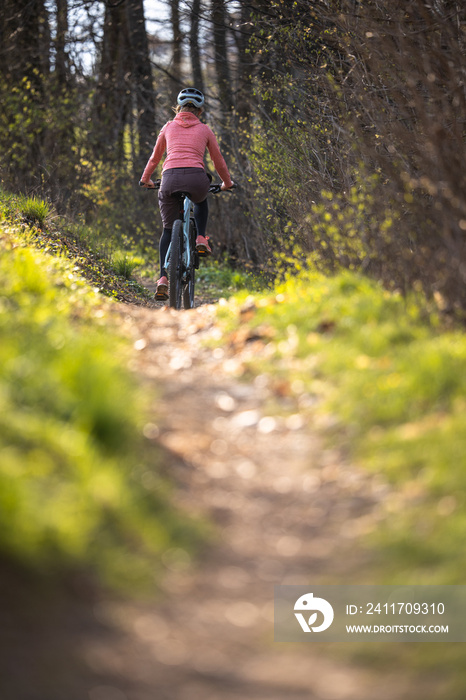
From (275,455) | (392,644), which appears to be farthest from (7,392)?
(392,644)

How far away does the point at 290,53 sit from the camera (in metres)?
9.80

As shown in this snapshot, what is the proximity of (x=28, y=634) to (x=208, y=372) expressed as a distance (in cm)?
258

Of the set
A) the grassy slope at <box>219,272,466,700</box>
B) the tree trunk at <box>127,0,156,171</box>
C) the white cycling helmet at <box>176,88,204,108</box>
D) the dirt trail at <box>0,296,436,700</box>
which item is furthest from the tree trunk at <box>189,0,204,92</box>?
the dirt trail at <box>0,296,436,700</box>

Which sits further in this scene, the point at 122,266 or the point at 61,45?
the point at 61,45

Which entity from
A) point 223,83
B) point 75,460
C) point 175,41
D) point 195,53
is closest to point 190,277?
point 75,460

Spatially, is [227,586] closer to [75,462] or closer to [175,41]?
[75,462]

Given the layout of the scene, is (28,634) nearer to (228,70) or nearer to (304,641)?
(304,641)

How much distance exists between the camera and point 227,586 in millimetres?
2619

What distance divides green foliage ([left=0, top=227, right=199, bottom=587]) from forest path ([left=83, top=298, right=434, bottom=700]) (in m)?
0.16

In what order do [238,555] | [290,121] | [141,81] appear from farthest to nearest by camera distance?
[141,81] < [290,121] < [238,555]

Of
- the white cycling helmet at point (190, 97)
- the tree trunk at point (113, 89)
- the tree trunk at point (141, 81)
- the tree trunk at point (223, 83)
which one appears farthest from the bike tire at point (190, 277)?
the tree trunk at point (113, 89)

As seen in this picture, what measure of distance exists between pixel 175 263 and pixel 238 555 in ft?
16.0

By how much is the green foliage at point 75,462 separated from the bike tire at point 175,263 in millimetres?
2958

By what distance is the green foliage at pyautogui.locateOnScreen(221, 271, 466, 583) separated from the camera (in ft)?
9.53
